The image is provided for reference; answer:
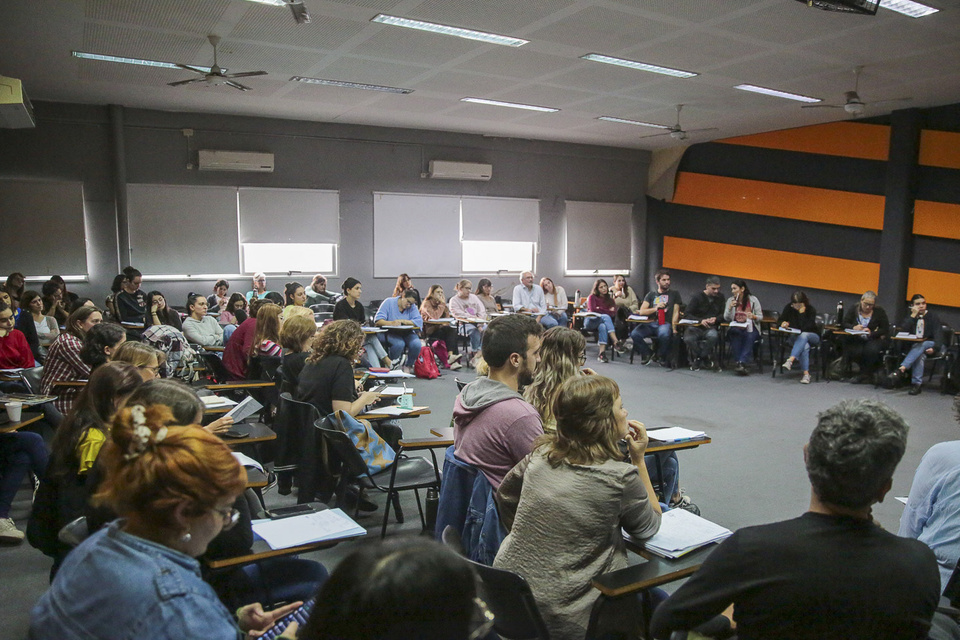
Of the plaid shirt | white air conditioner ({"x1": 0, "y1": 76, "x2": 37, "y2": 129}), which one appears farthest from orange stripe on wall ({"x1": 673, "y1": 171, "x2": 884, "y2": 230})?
white air conditioner ({"x1": 0, "y1": 76, "x2": 37, "y2": 129})

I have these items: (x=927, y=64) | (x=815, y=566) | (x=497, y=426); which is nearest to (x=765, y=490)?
(x=497, y=426)

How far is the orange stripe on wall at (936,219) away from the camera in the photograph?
347 inches

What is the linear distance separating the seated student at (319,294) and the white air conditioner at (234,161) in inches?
75.3

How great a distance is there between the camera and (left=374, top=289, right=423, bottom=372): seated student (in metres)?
8.62

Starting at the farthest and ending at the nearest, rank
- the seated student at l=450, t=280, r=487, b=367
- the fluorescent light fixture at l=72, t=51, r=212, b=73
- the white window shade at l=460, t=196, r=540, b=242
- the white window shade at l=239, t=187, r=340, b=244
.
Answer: the white window shade at l=460, t=196, r=540, b=242, the white window shade at l=239, t=187, r=340, b=244, the seated student at l=450, t=280, r=487, b=367, the fluorescent light fixture at l=72, t=51, r=212, b=73

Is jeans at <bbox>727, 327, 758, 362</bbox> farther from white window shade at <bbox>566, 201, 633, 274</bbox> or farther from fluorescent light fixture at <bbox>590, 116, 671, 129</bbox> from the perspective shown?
white window shade at <bbox>566, 201, 633, 274</bbox>

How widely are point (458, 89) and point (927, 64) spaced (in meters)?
5.05

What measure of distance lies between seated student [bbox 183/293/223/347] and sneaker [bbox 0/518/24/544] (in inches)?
134

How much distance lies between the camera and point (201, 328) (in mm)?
7023

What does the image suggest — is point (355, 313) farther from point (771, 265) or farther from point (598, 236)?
point (771, 265)

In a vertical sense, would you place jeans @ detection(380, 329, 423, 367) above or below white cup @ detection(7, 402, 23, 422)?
below

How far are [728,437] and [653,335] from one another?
4054mm

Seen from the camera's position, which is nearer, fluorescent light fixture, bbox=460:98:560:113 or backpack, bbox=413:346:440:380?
backpack, bbox=413:346:440:380

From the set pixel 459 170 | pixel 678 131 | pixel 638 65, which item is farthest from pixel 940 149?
pixel 459 170
